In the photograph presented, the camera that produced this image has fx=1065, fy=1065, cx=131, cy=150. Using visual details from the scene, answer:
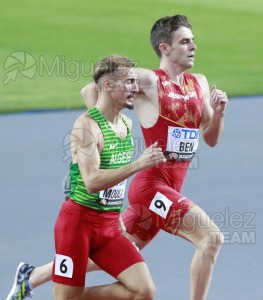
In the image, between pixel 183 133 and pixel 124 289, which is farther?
pixel 183 133

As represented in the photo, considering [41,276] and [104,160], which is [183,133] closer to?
[104,160]

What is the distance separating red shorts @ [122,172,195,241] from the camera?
7.61 meters

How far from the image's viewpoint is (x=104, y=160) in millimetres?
6953

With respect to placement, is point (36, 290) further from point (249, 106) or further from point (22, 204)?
point (249, 106)

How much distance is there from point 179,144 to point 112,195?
3.39 ft

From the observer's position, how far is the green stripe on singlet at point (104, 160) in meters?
6.95

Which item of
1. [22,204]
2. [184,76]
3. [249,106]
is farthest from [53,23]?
[184,76]

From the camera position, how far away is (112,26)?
20.4 metres

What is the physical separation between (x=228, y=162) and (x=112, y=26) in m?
8.77

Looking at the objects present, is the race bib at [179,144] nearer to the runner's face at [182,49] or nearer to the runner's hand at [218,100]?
the runner's hand at [218,100]

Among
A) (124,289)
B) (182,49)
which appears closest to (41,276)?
(124,289)

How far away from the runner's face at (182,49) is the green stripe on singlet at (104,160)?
4.09 ft

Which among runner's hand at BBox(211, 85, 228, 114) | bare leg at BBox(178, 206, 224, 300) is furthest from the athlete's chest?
bare leg at BBox(178, 206, 224, 300)

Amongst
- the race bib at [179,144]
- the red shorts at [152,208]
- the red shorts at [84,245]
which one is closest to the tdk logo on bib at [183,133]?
the race bib at [179,144]
